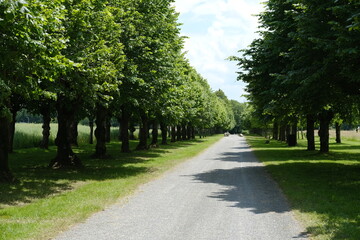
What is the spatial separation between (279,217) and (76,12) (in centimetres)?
1050

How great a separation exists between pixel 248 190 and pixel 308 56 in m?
6.30

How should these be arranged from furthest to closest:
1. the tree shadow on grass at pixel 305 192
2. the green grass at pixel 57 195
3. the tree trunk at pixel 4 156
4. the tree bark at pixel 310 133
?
the tree bark at pixel 310 133 → the tree trunk at pixel 4 156 → the tree shadow on grass at pixel 305 192 → the green grass at pixel 57 195

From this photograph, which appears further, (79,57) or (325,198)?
(79,57)

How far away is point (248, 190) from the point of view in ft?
42.8

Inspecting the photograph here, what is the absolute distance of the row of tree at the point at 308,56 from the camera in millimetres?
12414

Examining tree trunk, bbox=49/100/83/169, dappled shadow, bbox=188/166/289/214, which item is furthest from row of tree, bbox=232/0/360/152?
tree trunk, bbox=49/100/83/169

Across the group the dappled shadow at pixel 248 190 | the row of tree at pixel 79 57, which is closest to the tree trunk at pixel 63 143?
the row of tree at pixel 79 57

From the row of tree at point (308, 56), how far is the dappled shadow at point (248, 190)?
3944 mm

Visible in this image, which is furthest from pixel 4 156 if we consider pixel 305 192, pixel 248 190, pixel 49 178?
pixel 305 192

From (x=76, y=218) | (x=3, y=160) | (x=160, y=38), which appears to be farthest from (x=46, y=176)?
(x=160, y=38)

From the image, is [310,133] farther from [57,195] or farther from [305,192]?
[57,195]

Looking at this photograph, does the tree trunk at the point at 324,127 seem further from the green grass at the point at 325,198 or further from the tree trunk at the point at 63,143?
the tree trunk at the point at 63,143

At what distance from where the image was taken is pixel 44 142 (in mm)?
34250

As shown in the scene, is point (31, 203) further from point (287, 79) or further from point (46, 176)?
point (287, 79)
